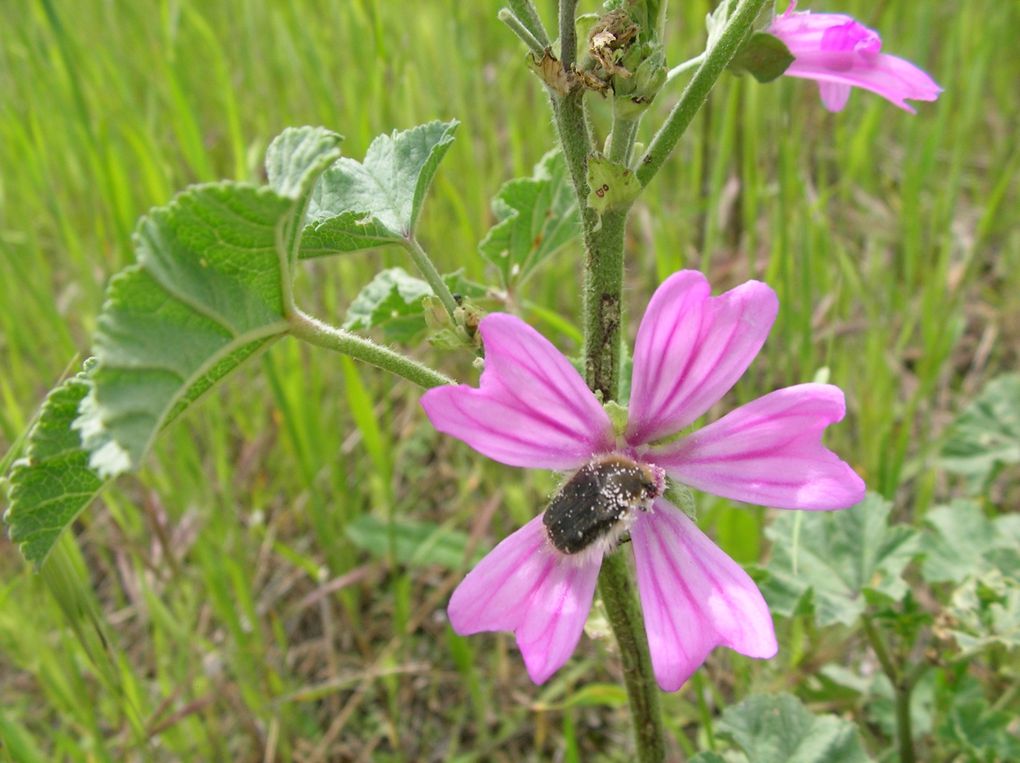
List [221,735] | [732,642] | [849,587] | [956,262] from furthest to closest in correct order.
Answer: [956,262]
[221,735]
[849,587]
[732,642]

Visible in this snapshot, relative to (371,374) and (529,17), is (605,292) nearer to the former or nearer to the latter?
(529,17)

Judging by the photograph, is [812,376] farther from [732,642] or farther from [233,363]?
[233,363]

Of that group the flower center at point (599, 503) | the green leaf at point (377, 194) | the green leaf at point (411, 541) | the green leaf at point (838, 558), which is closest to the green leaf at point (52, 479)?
the green leaf at point (377, 194)

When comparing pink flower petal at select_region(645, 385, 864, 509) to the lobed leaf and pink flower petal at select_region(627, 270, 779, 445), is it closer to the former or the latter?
pink flower petal at select_region(627, 270, 779, 445)

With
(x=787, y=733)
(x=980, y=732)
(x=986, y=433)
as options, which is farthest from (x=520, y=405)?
(x=986, y=433)

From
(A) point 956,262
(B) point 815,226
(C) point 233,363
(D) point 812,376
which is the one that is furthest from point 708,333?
(A) point 956,262

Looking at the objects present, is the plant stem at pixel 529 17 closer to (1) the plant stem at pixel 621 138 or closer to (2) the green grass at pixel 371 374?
(1) the plant stem at pixel 621 138

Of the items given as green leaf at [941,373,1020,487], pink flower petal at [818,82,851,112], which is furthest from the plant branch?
green leaf at [941,373,1020,487]
